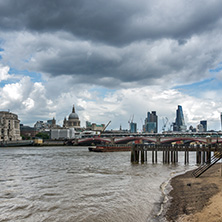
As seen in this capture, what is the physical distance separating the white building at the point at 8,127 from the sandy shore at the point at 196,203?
168m

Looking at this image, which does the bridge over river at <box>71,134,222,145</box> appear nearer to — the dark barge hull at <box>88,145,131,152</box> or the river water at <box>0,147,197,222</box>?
the dark barge hull at <box>88,145,131,152</box>

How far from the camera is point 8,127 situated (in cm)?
18525

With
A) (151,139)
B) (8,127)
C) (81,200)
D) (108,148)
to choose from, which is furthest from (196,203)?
(8,127)

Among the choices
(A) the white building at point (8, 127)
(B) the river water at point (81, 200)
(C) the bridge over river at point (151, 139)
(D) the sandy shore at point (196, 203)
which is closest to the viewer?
(D) the sandy shore at point (196, 203)

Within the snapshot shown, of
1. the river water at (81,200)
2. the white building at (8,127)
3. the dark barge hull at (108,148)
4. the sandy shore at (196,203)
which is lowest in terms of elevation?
the dark barge hull at (108,148)

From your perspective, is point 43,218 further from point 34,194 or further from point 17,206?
point 34,194

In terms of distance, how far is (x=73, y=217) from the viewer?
16453mm

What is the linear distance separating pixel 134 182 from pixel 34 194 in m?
9.98

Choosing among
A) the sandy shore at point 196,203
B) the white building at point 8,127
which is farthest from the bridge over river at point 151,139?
the sandy shore at point 196,203

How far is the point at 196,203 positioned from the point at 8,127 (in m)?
182

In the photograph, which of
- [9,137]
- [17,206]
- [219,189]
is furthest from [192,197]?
[9,137]

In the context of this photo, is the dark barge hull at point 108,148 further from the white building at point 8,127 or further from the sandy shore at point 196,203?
the white building at point 8,127

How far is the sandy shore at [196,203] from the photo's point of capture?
47.0ft

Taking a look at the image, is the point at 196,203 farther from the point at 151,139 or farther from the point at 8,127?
Result: the point at 8,127
